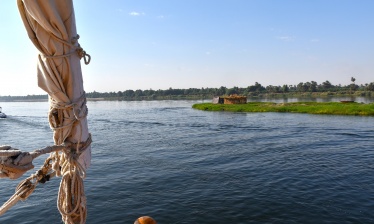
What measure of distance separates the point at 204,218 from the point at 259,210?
10.6ft

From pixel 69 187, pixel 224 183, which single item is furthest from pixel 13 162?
pixel 224 183

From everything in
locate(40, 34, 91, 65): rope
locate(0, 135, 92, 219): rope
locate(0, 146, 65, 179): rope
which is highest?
locate(40, 34, 91, 65): rope

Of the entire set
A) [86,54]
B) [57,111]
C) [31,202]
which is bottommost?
[31,202]

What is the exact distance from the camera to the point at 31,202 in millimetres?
19047

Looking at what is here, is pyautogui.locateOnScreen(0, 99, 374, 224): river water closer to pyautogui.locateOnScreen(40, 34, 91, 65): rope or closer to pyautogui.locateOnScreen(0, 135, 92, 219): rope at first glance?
pyautogui.locateOnScreen(0, 135, 92, 219): rope

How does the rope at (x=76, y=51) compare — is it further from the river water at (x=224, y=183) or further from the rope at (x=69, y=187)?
the river water at (x=224, y=183)

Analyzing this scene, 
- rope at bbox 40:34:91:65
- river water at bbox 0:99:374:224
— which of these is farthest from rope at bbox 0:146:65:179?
river water at bbox 0:99:374:224

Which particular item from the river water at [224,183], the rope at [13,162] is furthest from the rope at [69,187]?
the river water at [224,183]

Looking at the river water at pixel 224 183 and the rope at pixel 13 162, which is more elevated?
the rope at pixel 13 162

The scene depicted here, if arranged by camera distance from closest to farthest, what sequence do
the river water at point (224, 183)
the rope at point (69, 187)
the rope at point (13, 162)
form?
the rope at point (13, 162), the rope at point (69, 187), the river water at point (224, 183)

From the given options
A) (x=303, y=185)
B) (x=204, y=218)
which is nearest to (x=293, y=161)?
(x=303, y=185)

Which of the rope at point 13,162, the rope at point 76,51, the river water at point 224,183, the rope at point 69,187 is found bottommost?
the river water at point 224,183

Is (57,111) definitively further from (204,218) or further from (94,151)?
(94,151)

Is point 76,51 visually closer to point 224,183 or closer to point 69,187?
point 69,187
